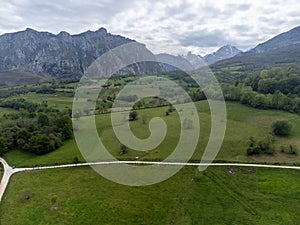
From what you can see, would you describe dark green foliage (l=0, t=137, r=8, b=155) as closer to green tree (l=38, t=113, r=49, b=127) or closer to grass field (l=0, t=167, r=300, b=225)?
green tree (l=38, t=113, r=49, b=127)

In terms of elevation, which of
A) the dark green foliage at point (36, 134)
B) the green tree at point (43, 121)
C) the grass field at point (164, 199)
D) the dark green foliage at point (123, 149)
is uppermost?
the green tree at point (43, 121)

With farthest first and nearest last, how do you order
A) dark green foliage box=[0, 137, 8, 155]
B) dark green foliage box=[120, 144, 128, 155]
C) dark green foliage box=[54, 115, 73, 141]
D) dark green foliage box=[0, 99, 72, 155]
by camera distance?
dark green foliage box=[54, 115, 73, 141] < dark green foliage box=[0, 99, 72, 155] < dark green foliage box=[0, 137, 8, 155] < dark green foliage box=[120, 144, 128, 155]

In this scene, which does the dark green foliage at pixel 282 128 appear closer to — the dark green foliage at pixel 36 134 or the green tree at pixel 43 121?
the dark green foliage at pixel 36 134

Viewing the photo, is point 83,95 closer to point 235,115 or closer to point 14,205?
point 235,115

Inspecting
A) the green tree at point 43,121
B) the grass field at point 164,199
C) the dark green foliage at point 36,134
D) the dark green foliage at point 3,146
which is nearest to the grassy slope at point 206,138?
the dark green foliage at point 3,146

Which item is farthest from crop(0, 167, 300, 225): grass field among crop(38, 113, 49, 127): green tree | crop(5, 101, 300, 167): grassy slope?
crop(38, 113, 49, 127): green tree

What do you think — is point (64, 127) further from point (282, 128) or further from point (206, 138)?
point (282, 128)
